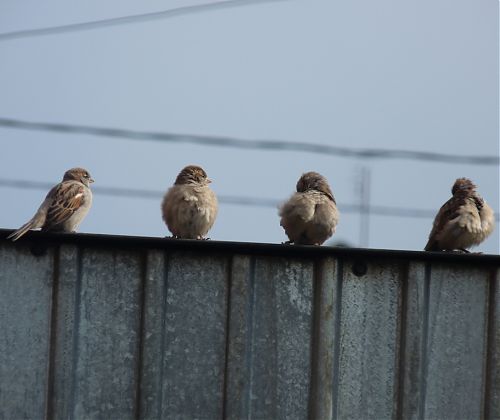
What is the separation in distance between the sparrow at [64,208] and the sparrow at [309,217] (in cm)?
165

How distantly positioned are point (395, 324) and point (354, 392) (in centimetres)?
48

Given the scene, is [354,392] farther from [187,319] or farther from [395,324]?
[187,319]

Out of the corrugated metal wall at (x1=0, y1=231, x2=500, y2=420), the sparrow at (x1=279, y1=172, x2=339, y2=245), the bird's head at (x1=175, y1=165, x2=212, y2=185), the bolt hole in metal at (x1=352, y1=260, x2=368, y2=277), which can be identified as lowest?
the corrugated metal wall at (x1=0, y1=231, x2=500, y2=420)

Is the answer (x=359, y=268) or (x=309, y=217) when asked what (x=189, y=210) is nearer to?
(x=309, y=217)

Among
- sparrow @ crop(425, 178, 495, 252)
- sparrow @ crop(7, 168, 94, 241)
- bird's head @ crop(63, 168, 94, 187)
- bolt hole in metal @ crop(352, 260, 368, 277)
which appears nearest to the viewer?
bolt hole in metal @ crop(352, 260, 368, 277)

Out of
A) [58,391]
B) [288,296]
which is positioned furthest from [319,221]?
[58,391]

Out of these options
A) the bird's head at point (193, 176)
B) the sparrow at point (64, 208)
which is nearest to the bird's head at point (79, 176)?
the sparrow at point (64, 208)

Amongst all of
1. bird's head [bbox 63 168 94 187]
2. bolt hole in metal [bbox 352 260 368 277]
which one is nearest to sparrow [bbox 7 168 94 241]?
bird's head [bbox 63 168 94 187]

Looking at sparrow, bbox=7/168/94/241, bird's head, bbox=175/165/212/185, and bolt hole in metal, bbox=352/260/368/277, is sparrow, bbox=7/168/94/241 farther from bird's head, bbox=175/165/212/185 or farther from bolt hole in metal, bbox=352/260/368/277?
bolt hole in metal, bbox=352/260/368/277

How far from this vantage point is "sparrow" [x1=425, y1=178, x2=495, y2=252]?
8250 mm

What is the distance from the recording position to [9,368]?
6465 mm

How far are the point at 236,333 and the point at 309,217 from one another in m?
1.79

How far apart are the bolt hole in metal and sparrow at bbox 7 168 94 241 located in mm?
2275

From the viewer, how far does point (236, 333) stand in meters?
6.48
